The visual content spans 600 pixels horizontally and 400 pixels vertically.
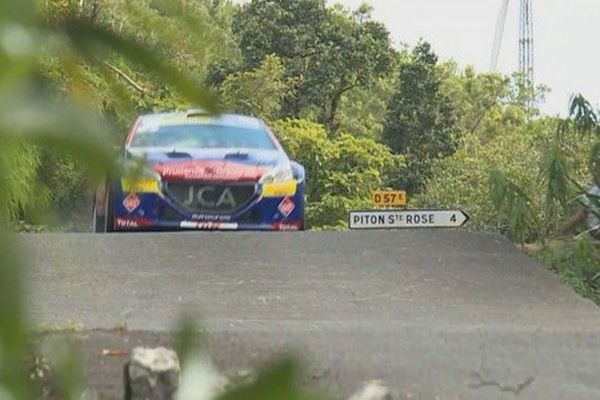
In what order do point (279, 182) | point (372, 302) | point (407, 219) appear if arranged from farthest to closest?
1. point (279, 182)
2. point (407, 219)
3. point (372, 302)

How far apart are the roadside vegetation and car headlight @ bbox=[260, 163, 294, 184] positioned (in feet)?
1.47

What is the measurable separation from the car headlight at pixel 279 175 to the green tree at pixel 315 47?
447 inches

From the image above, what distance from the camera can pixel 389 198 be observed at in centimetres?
655

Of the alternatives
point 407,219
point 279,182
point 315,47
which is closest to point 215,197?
point 279,182

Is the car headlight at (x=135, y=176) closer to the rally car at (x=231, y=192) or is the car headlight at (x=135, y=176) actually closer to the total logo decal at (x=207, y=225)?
the rally car at (x=231, y=192)

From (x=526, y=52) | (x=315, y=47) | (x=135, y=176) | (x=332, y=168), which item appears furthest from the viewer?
(x=526, y=52)

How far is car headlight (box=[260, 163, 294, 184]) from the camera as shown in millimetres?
5324

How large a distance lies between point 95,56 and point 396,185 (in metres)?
16.6

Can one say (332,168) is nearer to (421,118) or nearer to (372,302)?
(421,118)

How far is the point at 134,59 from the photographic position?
1.02 ft

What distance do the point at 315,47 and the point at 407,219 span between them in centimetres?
1259

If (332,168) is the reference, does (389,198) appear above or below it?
above

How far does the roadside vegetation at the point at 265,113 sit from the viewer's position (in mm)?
268

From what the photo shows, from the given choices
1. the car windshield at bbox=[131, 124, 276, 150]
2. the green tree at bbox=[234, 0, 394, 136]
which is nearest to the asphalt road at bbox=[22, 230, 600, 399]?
the car windshield at bbox=[131, 124, 276, 150]
